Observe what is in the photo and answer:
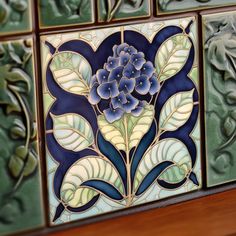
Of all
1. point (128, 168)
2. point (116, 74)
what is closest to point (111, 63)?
point (116, 74)

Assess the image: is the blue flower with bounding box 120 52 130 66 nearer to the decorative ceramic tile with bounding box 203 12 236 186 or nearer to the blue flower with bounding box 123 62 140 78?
the blue flower with bounding box 123 62 140 78

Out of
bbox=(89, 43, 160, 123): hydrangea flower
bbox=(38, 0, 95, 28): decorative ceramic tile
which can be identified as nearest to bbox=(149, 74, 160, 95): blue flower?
bbox=(89, 43, 160, 123): hydrangea flower

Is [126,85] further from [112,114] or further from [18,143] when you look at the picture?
[18,143]

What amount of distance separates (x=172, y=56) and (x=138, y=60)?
0.15ft

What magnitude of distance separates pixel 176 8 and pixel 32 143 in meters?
0.23

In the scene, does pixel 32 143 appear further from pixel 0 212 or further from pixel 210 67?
pixel 210 67

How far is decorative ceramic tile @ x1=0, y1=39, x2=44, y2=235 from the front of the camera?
782 mm

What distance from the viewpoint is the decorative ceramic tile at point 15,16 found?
764 mm

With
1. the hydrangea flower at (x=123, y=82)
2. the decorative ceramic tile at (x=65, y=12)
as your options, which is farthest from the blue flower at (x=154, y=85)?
the decorative ceramic tile at (x=65, y=12)

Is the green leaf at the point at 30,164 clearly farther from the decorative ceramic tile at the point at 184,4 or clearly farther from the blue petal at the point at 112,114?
the decorative ceramic tile at the point at 184,4

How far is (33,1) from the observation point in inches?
30.7

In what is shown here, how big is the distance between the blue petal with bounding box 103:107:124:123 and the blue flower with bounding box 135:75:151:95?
0.10 feet

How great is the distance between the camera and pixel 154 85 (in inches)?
34.2

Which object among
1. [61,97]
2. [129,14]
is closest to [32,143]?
[61,97]
